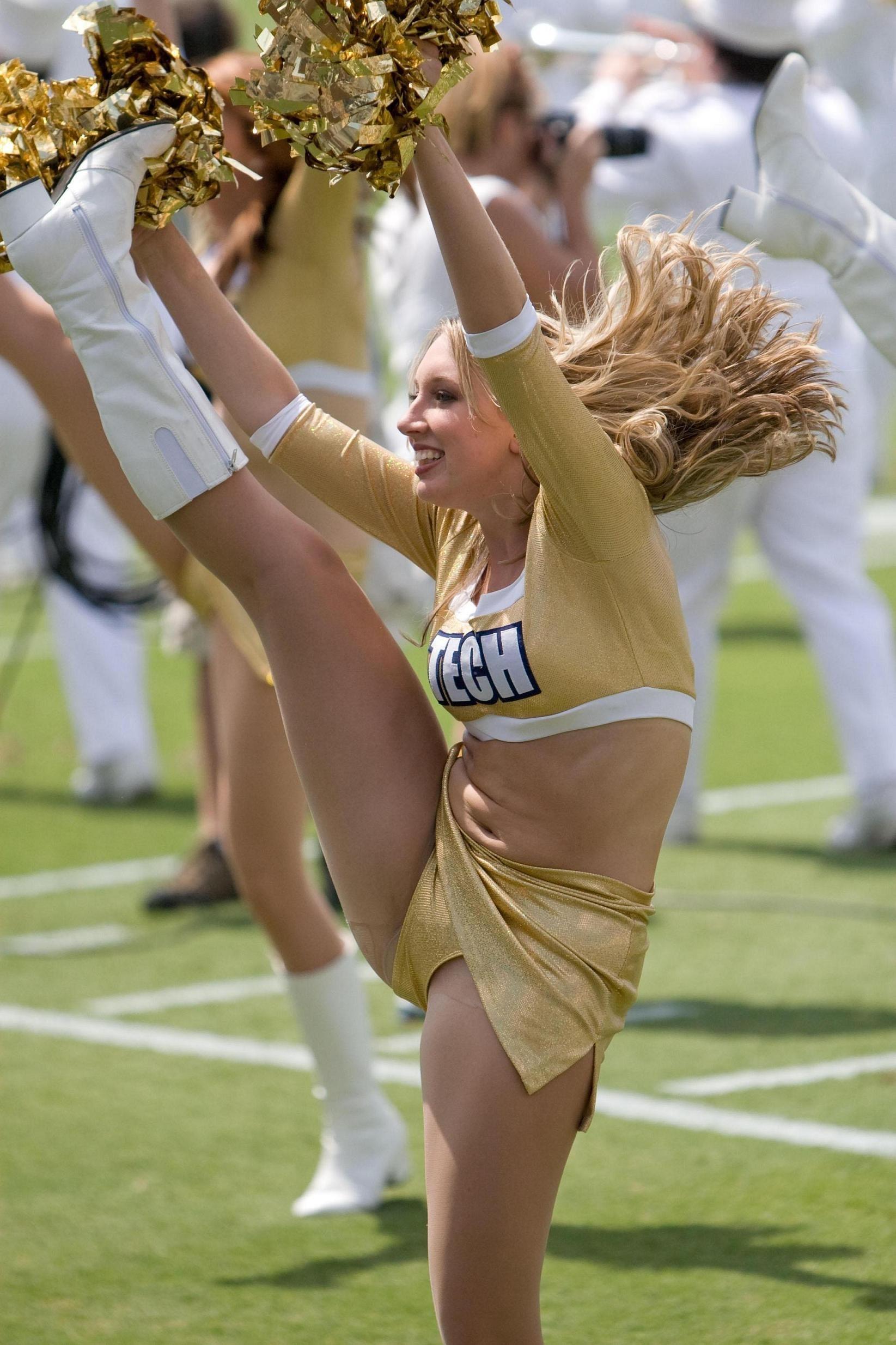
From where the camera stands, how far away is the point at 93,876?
622cm

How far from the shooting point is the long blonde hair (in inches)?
89.3

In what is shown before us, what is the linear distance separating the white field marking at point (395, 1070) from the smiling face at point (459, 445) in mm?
1781

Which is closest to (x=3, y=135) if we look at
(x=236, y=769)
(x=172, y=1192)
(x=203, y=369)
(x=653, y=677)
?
(x=203, y=369)

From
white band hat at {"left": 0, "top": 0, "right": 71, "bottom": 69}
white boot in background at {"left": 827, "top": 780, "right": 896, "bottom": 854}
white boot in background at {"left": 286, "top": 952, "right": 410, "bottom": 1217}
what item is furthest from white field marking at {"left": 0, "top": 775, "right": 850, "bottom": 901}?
white band hat at {"left": 0, "top": 0, "right": 71, "bottom": 69}

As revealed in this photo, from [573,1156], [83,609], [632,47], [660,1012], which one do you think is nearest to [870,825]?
[660,1012]

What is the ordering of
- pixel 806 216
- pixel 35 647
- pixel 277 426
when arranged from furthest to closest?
pixel 35 647, pixel 806 216, pixel 277 426

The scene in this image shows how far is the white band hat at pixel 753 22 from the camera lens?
5703 millimetres

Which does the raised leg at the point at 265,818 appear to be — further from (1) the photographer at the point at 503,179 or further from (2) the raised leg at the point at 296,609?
(1) the photographer at the point at 503,179

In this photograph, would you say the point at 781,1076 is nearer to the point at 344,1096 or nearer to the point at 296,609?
the point at 344,1096

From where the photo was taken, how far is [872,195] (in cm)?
607

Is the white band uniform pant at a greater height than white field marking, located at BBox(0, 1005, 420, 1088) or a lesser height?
lesser

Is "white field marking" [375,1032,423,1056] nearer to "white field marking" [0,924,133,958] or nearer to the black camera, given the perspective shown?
"white field marking" [0,924,133,958]

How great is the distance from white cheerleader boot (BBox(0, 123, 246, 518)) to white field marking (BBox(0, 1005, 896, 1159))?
177 centimetres

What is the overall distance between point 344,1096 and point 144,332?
1685 millimetres
